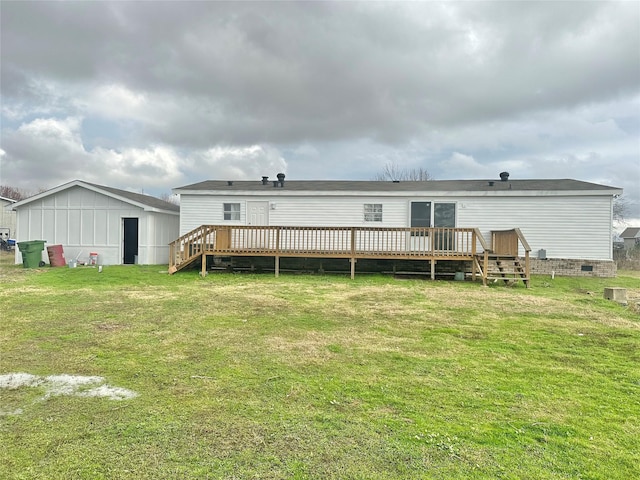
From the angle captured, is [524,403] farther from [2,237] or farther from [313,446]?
[2,237]

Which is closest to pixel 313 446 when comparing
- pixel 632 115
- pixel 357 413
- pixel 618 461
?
pixel 357 413

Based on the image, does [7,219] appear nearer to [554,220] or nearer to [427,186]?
[427,186]

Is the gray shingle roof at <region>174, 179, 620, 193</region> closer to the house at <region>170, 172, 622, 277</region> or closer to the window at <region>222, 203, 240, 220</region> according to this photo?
the house at <region>170, 172, 622, 277</region>

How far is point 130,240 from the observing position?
15.0m

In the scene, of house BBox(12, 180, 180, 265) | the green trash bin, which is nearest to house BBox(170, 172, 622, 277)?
house BBox(12, 180, 180, 265)

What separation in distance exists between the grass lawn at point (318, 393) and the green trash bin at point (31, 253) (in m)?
8.01

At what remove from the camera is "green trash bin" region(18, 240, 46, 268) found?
44.0 feet

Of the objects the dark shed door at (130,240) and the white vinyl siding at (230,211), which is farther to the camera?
the dark shed door at (130,240)

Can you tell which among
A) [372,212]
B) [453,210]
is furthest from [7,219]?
[453,210]

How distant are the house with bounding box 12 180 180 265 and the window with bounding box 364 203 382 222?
851cm

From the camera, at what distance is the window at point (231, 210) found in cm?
1453

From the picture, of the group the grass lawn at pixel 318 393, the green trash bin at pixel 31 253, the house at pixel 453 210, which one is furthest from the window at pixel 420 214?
the green trash bin at pixel 31 253

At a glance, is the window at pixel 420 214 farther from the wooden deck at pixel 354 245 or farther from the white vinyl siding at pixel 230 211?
the white vinyl siding at pixel 230 211

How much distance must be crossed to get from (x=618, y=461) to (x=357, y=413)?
1.62m
